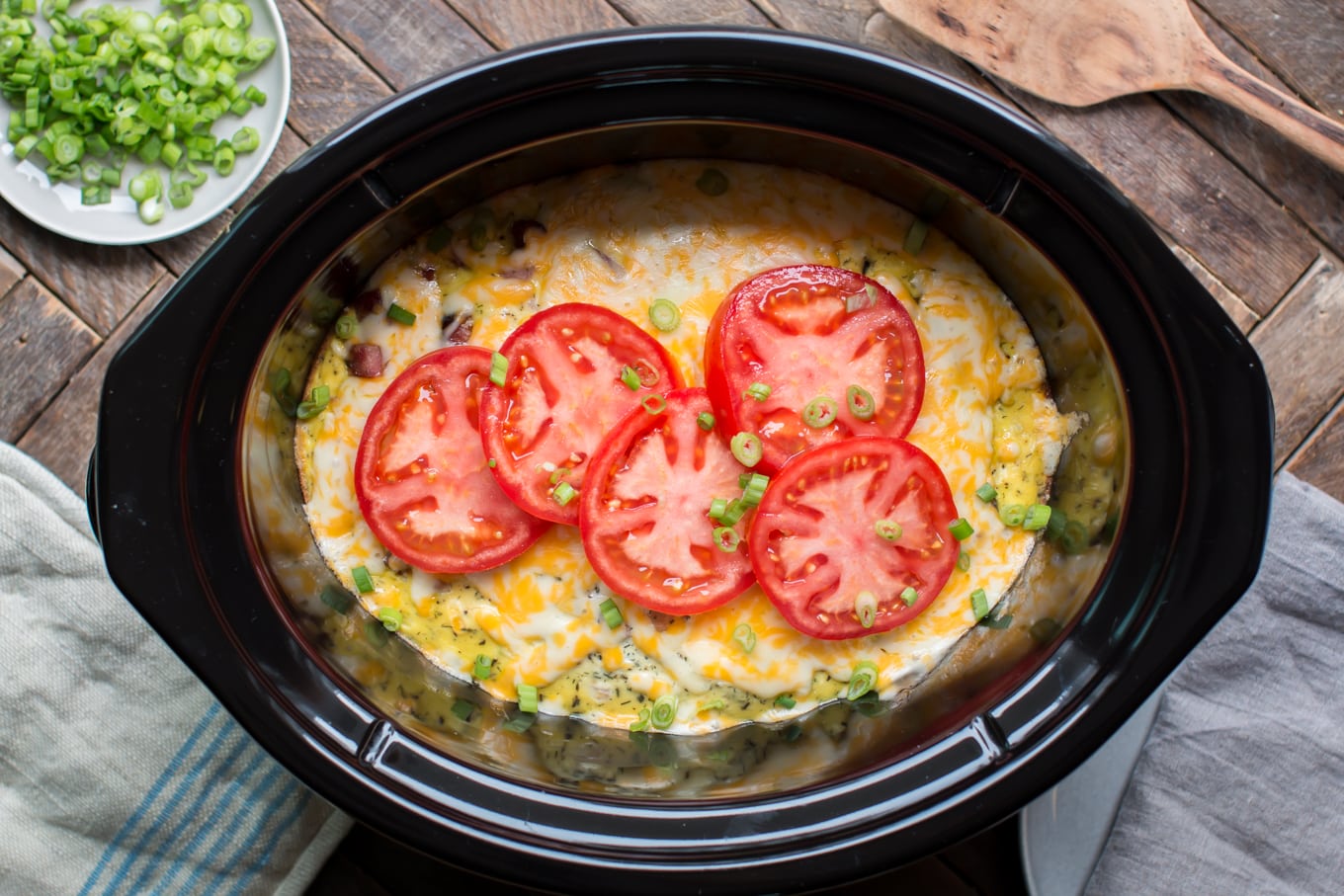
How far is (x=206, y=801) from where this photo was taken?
1839 mm

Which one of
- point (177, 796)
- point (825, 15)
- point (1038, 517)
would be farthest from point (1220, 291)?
point (177, 796)

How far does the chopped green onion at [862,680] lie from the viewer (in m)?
1.65

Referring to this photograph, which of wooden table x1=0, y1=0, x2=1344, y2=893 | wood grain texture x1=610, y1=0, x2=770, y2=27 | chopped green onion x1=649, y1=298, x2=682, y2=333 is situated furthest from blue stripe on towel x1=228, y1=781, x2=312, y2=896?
wood grain texture x1=610, y1=0, x2=770, y2=27

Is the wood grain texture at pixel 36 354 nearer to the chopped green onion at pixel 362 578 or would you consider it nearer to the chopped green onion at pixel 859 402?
the chopped green onion at pixel 362 578

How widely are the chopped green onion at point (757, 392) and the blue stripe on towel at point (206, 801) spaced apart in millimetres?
1065

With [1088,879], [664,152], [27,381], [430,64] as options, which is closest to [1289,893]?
[1088,879]

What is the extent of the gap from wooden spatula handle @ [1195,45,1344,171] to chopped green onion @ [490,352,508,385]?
129 centimetres

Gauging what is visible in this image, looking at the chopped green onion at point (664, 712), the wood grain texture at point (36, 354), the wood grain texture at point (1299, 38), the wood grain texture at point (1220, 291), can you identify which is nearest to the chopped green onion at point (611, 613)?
the chopped green onion at point (664, 712)

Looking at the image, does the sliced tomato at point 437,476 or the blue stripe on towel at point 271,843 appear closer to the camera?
the sliced tomato at point 437,476

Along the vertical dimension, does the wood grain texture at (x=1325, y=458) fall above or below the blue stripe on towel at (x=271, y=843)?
above

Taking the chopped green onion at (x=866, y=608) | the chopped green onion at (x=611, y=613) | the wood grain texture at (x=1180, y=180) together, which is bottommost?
the chopped green onion at (x=611, y=613)

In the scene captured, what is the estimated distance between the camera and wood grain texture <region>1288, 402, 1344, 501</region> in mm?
1902

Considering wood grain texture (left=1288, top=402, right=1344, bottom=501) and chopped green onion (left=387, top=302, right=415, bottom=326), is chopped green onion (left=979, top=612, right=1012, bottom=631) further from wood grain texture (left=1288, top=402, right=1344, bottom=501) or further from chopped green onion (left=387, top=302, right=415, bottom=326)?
chopped green onion (left=387, top=302, right=415, bottom=326)

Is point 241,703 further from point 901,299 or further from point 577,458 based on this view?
point 901,299
